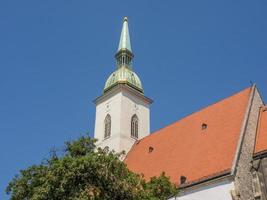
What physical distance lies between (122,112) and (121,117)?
0.45 meters

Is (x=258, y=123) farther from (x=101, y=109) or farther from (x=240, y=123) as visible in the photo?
(x=101, y=109)

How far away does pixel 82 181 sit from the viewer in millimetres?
11820

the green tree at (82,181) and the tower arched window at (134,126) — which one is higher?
the tower arched window at (134,126)

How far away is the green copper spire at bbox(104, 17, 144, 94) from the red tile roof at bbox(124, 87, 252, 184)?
6611 mm

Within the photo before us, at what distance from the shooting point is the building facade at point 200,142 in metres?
18.0

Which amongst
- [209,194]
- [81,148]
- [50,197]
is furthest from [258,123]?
[50,197]

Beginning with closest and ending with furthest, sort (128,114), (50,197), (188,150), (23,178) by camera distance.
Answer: (50,197), (23,178), (188,150), (128,114)

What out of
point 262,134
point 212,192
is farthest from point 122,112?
point 212,192

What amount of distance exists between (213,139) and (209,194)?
371 cm

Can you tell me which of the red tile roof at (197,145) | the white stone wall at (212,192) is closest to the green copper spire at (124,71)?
the red tile roof at (197,145)

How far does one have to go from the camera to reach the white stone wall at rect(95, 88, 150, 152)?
94.6 ft

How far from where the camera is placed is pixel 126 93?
1211 inches

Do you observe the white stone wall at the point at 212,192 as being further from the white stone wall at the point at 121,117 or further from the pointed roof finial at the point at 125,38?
the pointed roof finial at the point at 125,38

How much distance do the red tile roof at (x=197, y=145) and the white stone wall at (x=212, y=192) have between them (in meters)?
0.64
